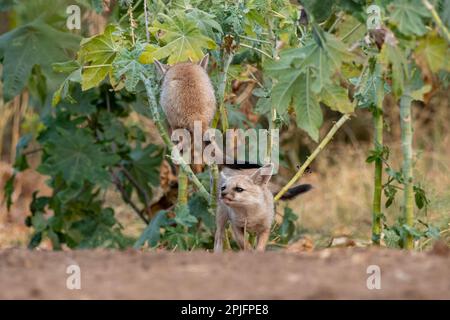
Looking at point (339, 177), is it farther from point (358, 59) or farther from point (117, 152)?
point (358, 59)

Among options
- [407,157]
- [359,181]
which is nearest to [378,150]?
[407,157]

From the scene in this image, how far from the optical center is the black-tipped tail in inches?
273

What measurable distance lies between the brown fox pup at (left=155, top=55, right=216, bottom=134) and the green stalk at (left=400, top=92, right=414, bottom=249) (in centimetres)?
137

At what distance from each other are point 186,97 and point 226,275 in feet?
7.34

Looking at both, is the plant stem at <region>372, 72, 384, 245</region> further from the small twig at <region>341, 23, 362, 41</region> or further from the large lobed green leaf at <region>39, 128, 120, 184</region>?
the large lobed green leaf at <region>39, 128, 120, 184</region>

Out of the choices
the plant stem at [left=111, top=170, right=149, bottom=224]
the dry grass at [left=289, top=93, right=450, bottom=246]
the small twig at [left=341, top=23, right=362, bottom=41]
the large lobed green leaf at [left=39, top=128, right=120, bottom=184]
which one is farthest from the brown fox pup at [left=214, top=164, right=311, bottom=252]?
the plant stem at [left=111, top=170, right=149, bottom=224]

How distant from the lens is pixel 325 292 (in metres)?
3.99

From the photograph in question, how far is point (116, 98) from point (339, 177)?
166 inches

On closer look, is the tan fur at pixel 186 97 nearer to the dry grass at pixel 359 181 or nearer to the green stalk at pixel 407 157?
the green stalk at pixel 407 157

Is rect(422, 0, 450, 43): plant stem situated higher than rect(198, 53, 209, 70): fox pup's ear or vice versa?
rect(422, 0, 450, 43): plant stem

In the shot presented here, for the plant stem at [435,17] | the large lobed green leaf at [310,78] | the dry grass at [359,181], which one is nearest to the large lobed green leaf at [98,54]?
the large lobed green leaf at [310,78]

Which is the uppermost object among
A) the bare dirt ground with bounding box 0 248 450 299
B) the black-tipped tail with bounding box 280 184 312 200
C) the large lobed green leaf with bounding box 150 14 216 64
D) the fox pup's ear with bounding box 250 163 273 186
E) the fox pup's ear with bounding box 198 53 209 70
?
the large lobed green leaf with bounding box 150 14 216 64

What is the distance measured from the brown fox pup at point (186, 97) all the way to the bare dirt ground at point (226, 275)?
65.5 inches

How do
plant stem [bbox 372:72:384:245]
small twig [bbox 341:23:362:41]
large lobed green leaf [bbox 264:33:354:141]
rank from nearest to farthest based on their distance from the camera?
large lobed green leaf [bbox 264:33:354:141]
small twig [bbox 341:23:362:41]
plant stem [bbox 372:72:384:245]
